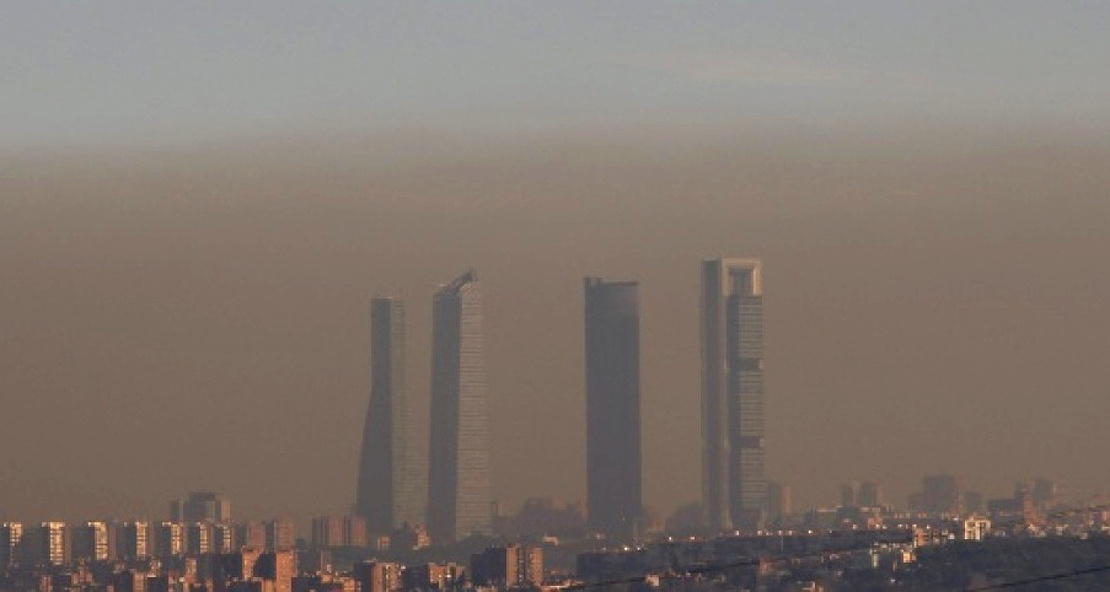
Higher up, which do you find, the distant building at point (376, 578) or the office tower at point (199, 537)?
the office tower at point (199, 537)

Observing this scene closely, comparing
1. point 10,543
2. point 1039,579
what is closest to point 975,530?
point 1039,579

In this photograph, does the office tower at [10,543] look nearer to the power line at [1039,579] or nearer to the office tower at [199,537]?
the office tower at [199,537]

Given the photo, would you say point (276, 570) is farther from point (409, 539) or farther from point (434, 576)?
point (409, 539)

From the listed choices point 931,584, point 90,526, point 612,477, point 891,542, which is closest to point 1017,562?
point 931,584

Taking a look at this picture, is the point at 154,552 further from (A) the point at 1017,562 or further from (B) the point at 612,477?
(A) the point at 1017,562

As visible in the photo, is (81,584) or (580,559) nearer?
(580,559)

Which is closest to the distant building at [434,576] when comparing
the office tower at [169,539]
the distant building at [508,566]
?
the distant building at [508,566]
